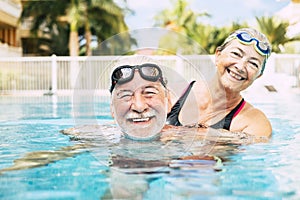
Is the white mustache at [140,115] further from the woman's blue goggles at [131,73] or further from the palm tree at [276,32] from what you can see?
the palm tree at [276,32]

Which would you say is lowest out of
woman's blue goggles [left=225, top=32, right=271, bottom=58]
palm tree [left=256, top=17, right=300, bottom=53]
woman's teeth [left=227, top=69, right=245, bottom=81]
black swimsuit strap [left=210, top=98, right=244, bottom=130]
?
black swimsuit strap [left=210, top=98, right=244, bottom=130]

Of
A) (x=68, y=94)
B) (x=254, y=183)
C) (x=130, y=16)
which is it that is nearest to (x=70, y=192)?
(x=254, y=183)

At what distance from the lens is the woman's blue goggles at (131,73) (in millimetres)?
3127

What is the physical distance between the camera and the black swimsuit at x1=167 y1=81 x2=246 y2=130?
13.0 ft

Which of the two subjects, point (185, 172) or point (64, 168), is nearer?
point (185, 172)

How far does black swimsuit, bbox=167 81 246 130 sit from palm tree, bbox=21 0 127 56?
60.1 ft

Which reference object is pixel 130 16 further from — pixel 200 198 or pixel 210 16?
pixel 200 198

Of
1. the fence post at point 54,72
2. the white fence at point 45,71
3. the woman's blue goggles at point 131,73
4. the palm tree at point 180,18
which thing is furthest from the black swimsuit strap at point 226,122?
→ the palm tree at point 180,18

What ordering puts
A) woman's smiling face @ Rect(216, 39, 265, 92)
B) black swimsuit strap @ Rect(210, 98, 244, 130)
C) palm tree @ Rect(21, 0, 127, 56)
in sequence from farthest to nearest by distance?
palm tree @ Rect(21, 0, 127, 56) → black swimsuit strap @ Rect(210, 98, 244, 130) → woman's smiling face @ Rect(216, 39, 265, 92)

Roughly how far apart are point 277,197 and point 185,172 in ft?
2.19

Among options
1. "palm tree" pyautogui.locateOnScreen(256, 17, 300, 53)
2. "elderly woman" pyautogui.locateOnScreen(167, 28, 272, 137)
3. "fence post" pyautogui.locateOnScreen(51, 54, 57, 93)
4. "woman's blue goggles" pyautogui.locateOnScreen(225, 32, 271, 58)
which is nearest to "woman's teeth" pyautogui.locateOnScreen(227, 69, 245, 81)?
"elderly woman" pyautogui.locateOnScreen(167, 28, 272, 137)

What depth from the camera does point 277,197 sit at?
2248 mm

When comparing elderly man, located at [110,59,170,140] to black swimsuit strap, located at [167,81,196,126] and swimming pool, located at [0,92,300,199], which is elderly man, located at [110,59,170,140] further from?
black swimsuit strap, located at [167,81,196,126]

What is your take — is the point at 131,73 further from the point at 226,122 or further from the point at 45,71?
the point at 45,71
